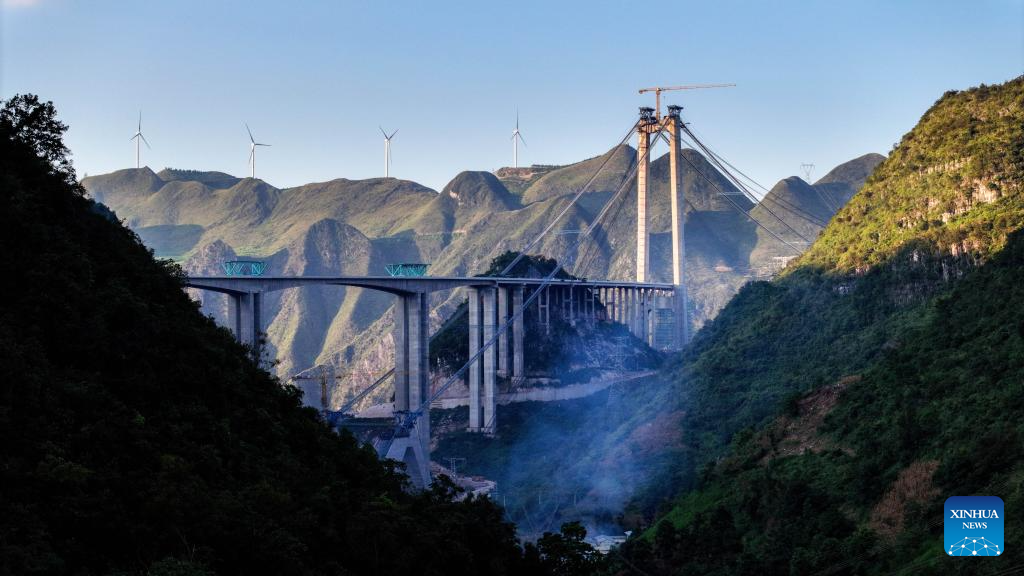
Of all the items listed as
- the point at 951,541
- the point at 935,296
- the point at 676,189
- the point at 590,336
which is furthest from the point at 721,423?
the point at 676,189

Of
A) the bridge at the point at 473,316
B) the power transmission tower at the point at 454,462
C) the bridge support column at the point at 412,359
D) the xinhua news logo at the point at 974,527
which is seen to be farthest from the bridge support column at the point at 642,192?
the xinhua news logo at the point at 974,527

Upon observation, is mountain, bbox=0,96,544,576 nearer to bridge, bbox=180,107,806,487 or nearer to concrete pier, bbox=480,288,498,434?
bridge, bbox=180,107,806,487

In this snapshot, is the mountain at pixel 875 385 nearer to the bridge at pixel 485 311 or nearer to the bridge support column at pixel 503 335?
the bridge at pixel 485 311

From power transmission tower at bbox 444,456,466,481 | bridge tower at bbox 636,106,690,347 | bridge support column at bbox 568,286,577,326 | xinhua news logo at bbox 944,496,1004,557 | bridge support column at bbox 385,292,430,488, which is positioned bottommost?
power transmission tower at bbox 444,456,466,481

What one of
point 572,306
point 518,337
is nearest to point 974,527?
point 518,337

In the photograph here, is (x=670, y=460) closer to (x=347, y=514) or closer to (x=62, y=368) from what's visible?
(x=347, y=514)

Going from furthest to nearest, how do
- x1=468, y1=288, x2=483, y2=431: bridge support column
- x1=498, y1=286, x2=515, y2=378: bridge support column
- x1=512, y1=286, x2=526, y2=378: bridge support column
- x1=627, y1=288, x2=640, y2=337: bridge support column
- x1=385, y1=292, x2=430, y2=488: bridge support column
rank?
x1=627, y1=288, x2=640, y2=337: bridge support column, x1=512, y1=286, x2=526, y2=378: bridge support column, x1=498, y1=286, x2=515, y2=378: bridge support column, x1=468, y1=288, x2=483, y2=431: bridge support column, x1=385, y1=292, x2=430, y2=488: bridge support column

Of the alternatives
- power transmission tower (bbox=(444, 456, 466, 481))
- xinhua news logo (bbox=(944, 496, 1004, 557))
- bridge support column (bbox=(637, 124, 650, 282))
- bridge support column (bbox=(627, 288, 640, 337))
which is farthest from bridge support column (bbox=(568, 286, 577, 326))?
xinhua news logo (bbox=(944, 496, 1004, 557))
